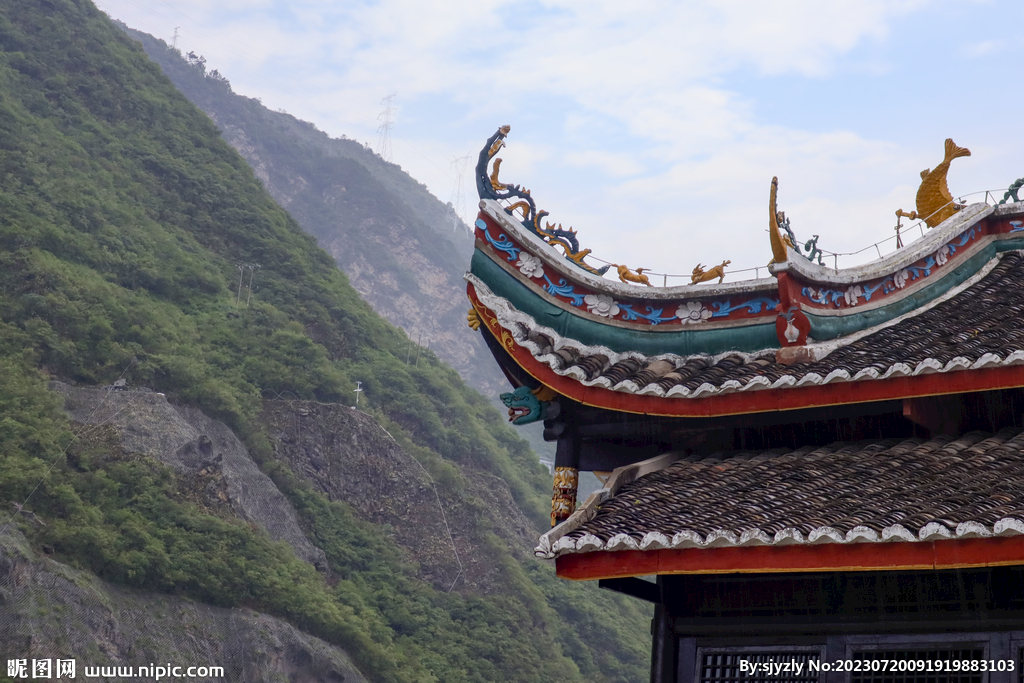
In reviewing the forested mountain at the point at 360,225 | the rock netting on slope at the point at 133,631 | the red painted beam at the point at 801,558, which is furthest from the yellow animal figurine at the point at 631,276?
the forested mountain at the point at 360,225

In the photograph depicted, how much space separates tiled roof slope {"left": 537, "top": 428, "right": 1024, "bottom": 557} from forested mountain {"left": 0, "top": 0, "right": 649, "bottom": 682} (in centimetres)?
2603

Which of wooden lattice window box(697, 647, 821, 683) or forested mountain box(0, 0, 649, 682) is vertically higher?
forested mountain box(0, 0, 649, 682)

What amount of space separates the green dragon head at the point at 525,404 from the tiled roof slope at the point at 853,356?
38 cm

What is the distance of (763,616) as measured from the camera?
5762 millimetres

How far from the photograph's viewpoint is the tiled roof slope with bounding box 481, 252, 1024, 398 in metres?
5.83

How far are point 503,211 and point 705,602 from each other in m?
3.13

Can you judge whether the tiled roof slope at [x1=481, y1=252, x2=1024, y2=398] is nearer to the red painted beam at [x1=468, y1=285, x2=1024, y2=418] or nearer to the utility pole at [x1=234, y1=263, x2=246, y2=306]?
the red painted beam at [x1=468, y1=285, x2=1024, y2=418]

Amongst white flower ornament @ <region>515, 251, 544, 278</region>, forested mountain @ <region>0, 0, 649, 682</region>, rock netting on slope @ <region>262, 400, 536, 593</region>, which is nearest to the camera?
white flower ornament @ <region>515, 251, 544, 278</region>

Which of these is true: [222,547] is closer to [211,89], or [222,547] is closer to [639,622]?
[639,622]

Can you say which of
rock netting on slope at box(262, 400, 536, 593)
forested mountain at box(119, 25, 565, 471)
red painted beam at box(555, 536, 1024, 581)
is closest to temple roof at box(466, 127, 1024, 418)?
red painted beam at box(555, 536, 1024, 581)

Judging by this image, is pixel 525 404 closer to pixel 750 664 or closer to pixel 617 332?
pixel 617 332

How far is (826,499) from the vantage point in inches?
213

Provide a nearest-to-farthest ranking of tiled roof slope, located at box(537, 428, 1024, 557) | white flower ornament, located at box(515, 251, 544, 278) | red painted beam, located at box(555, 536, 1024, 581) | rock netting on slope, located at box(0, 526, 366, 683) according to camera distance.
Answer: red painted beam, located at box(555, 536, 1024, 581) → tiled roof slope, located at box(537, 428, 1024, 557) → white flower ornament, located at box(515, 251, 544, 278) → rock netting on slope, located at box(0, 526, 366, 683)

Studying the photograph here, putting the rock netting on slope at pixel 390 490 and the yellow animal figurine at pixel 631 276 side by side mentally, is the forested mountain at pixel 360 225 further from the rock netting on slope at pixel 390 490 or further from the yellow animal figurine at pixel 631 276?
the yellow animal figurine at pixel 631 276
